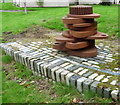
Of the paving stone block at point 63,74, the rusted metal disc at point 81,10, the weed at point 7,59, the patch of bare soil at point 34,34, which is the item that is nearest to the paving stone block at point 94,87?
the paving stone block at point 63,74

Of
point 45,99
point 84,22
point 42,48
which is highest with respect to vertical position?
point 84,22

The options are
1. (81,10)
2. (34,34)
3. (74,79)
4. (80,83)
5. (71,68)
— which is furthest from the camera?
(34,34)

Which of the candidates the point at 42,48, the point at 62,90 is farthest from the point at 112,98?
the point at 42,48

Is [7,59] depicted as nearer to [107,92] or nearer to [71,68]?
[71,68]

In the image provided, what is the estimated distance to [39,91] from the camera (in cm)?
401

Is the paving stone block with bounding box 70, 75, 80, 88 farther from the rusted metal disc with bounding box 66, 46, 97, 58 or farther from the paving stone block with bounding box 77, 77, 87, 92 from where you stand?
the rusted metal disc with bounding box 66, 46, 97, 58

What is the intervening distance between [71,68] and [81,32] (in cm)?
111

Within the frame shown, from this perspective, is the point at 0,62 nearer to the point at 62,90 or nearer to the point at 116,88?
the point at 62,90

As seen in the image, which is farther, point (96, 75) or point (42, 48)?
point (42, 48)

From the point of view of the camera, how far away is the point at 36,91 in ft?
13.2

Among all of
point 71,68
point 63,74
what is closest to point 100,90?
point 63,74

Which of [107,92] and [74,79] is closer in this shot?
[107,92]

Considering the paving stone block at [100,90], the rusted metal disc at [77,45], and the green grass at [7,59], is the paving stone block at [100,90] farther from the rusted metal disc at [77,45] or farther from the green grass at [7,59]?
the green grass at [7,59]

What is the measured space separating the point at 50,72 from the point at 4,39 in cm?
443
